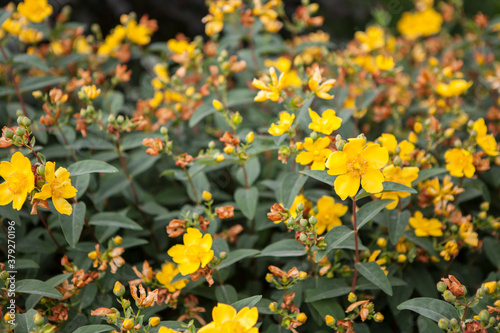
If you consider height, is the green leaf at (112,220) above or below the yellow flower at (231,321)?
below

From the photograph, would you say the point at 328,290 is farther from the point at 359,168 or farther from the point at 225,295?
the point at 359,168

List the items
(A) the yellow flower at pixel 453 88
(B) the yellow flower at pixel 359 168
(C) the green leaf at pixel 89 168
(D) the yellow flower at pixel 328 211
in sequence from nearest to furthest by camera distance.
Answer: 1. (B) the yellow flower at pixel 359 168
2. (C) the green leaf at pixel 89 168
3. (D) the yellow flower at pixel 328 211
4. (A) the yellow flower at pixel 453 88

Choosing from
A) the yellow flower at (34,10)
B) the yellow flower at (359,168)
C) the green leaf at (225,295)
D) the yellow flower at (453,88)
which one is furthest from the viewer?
the yellow flower at (34,10)

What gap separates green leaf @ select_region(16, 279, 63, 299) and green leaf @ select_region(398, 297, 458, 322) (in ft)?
3.19

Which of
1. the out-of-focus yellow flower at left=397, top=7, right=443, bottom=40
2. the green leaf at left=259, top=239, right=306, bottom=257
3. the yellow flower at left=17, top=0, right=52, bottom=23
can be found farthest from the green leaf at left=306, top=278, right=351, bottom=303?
the out-of-focus yellow flower at left=397, top=7, right=443, bottom=40

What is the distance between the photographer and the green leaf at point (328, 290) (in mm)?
1267

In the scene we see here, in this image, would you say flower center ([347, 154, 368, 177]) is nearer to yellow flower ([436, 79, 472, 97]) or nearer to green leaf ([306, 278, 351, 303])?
green leaf ([306, 278, 351, 303])

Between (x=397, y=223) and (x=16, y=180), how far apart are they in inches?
46.7

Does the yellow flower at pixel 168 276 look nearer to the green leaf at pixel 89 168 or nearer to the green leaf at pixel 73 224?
the green leaf at pixel 73 224

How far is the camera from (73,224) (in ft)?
4.24

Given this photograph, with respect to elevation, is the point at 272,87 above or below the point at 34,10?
below

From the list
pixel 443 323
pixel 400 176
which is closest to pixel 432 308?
pixel 443 323

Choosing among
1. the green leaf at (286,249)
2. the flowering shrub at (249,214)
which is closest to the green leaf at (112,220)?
the flowering shrub at (249,214)

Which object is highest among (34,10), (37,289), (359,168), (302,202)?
(34,10)
